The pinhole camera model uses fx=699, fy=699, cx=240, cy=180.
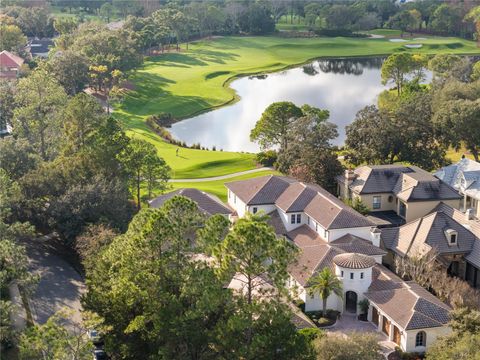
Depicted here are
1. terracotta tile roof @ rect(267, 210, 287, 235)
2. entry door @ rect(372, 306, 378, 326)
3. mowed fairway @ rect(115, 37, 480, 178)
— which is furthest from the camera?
mowed fairway @ rect(115, 37, 480, 178)

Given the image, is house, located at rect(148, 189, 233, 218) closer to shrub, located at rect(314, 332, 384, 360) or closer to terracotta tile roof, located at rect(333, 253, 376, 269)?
terracotta tile roof, located at rect(333, 253, 376, 269)

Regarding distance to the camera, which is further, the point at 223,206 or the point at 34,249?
the point at 223,206

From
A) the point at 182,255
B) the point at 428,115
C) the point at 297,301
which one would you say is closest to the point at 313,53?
the point at 428,115

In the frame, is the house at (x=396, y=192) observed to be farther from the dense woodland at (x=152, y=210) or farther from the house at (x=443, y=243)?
the dense woodland at (x=152, y=210)

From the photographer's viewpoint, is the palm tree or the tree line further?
the tree line

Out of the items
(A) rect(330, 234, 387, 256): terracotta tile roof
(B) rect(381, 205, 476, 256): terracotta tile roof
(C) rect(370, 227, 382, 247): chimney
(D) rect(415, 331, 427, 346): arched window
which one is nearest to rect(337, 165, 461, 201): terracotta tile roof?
(B) rect(381, 205, 476, 256): terracotta tile roof

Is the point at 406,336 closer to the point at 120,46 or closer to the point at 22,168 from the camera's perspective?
the point at 22,168

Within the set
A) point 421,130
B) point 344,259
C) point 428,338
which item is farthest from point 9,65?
point 428,338
